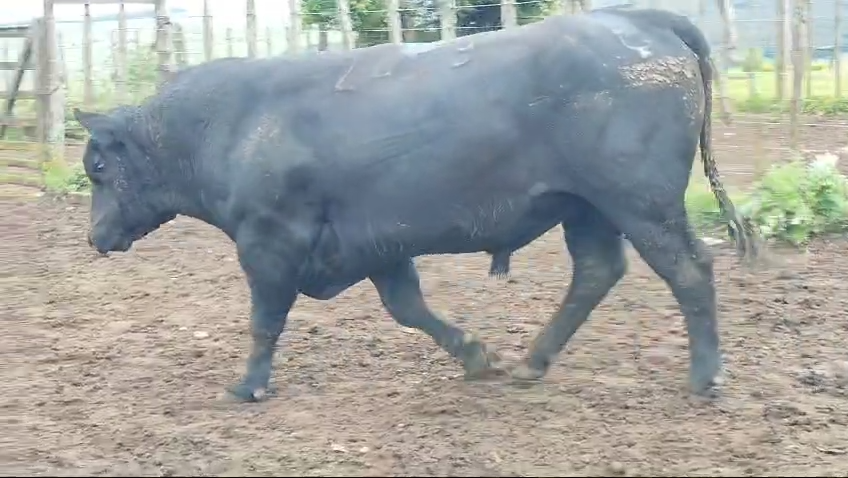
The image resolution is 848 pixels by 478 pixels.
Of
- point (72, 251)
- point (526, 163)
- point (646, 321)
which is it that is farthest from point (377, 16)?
point (526, 163)

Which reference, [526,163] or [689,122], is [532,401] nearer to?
[526,163]

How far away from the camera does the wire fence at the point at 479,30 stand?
10188mm

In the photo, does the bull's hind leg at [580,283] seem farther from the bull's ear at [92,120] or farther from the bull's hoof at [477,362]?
the bull's ear at [92,120]

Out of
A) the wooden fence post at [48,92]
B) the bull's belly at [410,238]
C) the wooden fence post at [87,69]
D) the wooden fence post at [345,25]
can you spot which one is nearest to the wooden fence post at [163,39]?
the wooden fence post at [48,92]

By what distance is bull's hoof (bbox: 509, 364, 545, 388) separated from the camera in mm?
5012

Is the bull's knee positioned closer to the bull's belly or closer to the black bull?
the black bull

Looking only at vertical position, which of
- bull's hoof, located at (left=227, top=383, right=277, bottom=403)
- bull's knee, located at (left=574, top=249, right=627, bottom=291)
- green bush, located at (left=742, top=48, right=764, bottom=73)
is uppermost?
green bush, located at (left=742, top=48, right=764, bottom=73)

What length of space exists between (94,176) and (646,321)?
9.69 ft

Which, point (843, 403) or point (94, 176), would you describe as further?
point (94, 176)

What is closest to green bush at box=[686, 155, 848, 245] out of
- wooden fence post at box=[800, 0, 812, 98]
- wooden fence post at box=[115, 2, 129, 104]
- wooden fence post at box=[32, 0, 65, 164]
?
wooden fence post at box=[800, 0, 812, 98]

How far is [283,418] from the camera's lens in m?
4.61

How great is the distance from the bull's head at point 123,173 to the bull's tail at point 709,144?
98.5 inches

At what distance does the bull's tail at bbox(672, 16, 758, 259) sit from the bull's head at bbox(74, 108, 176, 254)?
2.50m

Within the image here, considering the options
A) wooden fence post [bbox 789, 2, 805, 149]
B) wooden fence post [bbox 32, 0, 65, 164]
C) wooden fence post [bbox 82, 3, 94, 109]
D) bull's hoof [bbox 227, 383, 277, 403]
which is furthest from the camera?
wooden fence post [bbox 82, 3, 94, 109]
